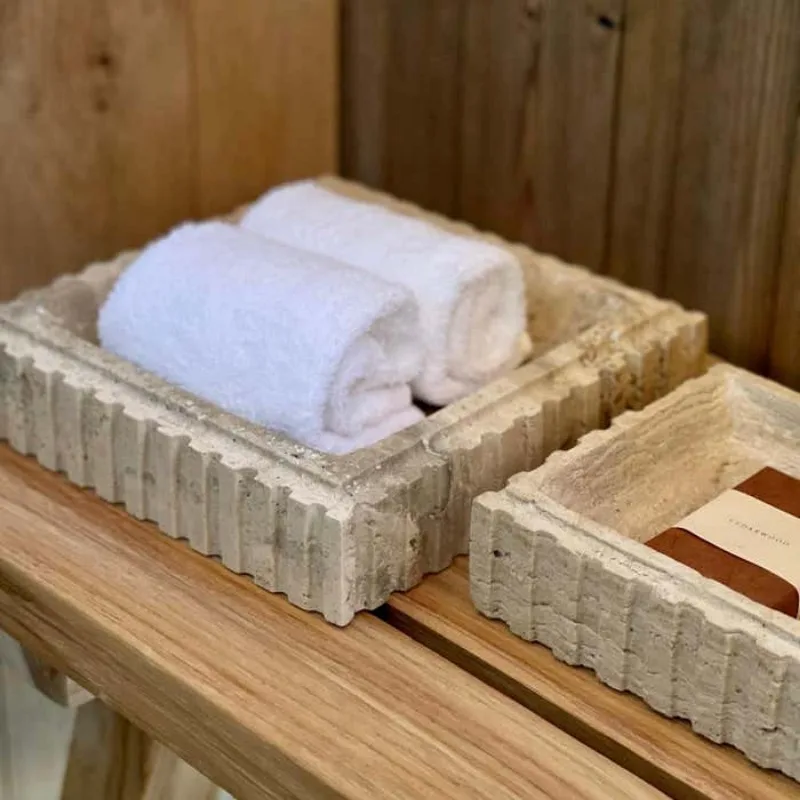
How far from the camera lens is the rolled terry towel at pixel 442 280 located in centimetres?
75

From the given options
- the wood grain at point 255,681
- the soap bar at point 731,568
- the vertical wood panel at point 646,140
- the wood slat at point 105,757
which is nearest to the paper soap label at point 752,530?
the soap bar at point 731,568

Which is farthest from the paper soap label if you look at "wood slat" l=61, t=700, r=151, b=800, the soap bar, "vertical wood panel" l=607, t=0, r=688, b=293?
"wood slat" l=61, t=700, r=151, b=800

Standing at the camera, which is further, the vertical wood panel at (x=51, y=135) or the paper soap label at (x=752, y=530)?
the vertical wood panel at (x=51, y=135)

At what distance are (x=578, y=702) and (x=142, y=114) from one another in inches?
18.7

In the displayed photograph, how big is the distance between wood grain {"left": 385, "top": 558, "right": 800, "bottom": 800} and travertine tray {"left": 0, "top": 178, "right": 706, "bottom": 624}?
20mm

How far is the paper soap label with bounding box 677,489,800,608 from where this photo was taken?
63 centimetres

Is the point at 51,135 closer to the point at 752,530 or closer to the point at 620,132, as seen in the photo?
the point at 620,132

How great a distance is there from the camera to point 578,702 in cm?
62

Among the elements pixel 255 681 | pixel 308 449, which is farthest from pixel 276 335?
pixel 255 681

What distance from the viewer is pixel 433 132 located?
3.14 ft

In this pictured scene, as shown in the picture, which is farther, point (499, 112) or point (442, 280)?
point (499, 112)

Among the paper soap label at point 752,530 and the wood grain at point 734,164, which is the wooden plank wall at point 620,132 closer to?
the wood grain at point 734,164

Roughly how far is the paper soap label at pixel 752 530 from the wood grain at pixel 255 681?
0.37ft

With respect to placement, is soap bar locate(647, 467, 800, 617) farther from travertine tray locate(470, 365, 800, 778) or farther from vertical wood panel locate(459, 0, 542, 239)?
vertical wood panel locate(459, 0, 542, 239)
